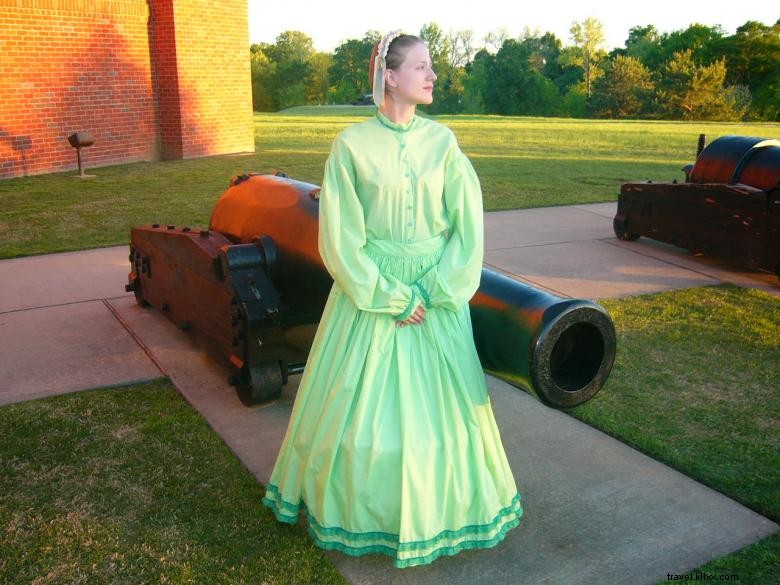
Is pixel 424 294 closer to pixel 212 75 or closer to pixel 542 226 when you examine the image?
pixel 542 226

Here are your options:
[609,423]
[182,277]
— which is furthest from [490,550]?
Answer: [182,277]

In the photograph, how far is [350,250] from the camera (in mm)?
2408

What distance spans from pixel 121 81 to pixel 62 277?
7385mm

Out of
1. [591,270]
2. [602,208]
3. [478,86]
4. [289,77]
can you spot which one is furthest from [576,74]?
[591,270]

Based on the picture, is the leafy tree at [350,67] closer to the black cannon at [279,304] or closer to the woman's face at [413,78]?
the black cannon at [279,304]

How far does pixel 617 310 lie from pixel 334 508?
3.28m

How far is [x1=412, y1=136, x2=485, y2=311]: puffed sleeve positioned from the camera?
2.44 m

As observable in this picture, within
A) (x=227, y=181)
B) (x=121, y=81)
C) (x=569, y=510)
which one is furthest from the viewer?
(x=121, y=81)

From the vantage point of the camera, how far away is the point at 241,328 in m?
3.72

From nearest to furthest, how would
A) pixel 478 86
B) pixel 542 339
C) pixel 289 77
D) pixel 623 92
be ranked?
pixel 542 339, pixel 623 92, pixel 478 86, pixel 289 77

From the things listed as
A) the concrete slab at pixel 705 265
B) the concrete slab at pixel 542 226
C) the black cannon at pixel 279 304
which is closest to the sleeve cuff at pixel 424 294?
the black cannon at pixel 279 304

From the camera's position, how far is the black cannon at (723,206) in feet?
19.8

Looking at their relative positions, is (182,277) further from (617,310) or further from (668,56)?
(668,56)

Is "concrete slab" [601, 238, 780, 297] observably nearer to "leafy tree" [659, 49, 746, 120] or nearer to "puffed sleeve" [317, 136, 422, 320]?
"puffed sleeve" [317, 136, 422, 320]
